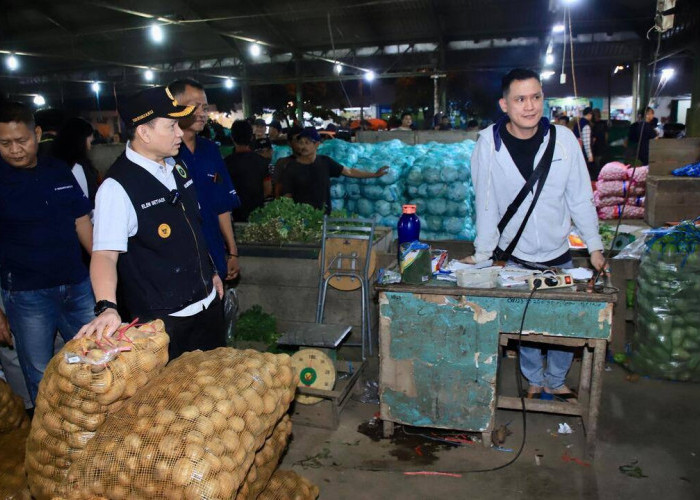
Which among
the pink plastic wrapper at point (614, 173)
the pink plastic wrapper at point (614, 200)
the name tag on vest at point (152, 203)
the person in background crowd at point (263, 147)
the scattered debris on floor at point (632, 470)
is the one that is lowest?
the scattered debris on floor at point (632, 470)

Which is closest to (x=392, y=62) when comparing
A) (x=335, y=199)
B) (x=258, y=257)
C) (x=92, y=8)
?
(x=92, y=8)

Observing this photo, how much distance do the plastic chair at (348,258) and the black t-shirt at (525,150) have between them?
1.58m

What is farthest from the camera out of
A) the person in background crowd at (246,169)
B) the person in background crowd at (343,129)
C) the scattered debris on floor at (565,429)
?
the person in background crowd at (343,129)

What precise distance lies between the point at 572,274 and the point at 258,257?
3132mm

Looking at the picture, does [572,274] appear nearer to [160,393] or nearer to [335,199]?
[160,393]

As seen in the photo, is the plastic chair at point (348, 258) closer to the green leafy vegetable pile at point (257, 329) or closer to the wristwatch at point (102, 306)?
the green leafy vegetable pile at point (257, 329)

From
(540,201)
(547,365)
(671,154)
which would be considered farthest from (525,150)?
(671,154)

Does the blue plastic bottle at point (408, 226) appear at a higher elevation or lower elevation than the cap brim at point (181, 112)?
lower

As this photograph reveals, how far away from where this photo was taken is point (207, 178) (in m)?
3.85

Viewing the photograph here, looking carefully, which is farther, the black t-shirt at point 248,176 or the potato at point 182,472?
the black t-shirt at point 248,176

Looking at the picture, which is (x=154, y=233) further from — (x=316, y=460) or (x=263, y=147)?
(x=263, y=147)

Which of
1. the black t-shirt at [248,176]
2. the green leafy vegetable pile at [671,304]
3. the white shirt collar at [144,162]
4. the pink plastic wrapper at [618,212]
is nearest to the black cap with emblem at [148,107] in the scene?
the white shirt collar at [144,162]

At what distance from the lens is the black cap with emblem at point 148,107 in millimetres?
2387

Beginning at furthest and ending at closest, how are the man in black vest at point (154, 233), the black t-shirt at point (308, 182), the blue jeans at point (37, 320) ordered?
the black t-shirt at point (308, 182)
the blue jeans at point (37, 320)
the man in black vest at point (154, 233)
